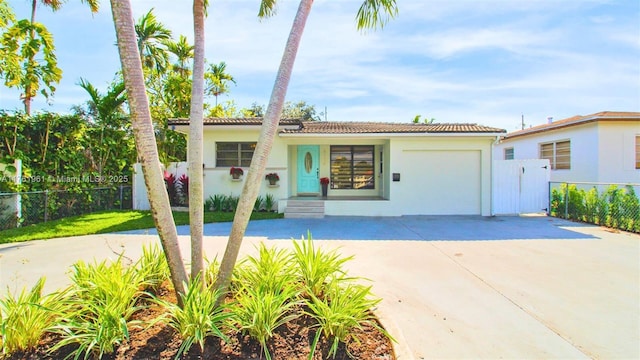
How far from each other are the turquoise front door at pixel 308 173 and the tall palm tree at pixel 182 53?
29.7 feet

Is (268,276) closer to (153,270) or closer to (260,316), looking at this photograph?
(260,316)

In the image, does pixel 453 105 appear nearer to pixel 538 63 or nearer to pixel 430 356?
pixel 538 63

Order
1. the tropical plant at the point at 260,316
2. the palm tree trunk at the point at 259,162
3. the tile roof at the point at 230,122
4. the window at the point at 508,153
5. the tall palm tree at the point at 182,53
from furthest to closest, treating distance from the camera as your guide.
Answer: the window at the point at 508,153
the tall palm tree at the point at 182,53
the tile roof at the point at 230,122
the palm tree trunk at the point at 259,162
the tropical plant at the point at 260,316

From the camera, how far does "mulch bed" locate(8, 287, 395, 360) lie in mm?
2547

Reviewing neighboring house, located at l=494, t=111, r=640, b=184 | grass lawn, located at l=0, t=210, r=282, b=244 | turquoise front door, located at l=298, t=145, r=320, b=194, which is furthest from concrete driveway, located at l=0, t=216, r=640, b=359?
neighboring house, located at l=494, t=111, r=640, b=184

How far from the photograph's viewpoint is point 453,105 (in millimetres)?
20109

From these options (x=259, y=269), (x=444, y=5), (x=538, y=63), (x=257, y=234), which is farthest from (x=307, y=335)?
(x=538, y=63)

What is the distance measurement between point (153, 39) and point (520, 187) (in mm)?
17034

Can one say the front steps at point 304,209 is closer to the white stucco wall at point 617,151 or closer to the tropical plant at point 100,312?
the tropical plant at point 100,312

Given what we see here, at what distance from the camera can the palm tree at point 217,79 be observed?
1919 centimetres

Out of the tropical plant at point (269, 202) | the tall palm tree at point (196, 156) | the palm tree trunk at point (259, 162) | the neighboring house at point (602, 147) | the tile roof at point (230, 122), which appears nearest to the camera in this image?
the palm tree trunk at point (259, 162)

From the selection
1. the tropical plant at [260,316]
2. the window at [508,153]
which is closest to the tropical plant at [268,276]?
the tropical plant at [260,316]

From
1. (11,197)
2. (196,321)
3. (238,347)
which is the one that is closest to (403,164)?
(238,347)

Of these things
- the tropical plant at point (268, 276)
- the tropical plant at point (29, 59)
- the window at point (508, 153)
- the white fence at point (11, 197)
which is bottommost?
the tropical plant at point (268, 276)
